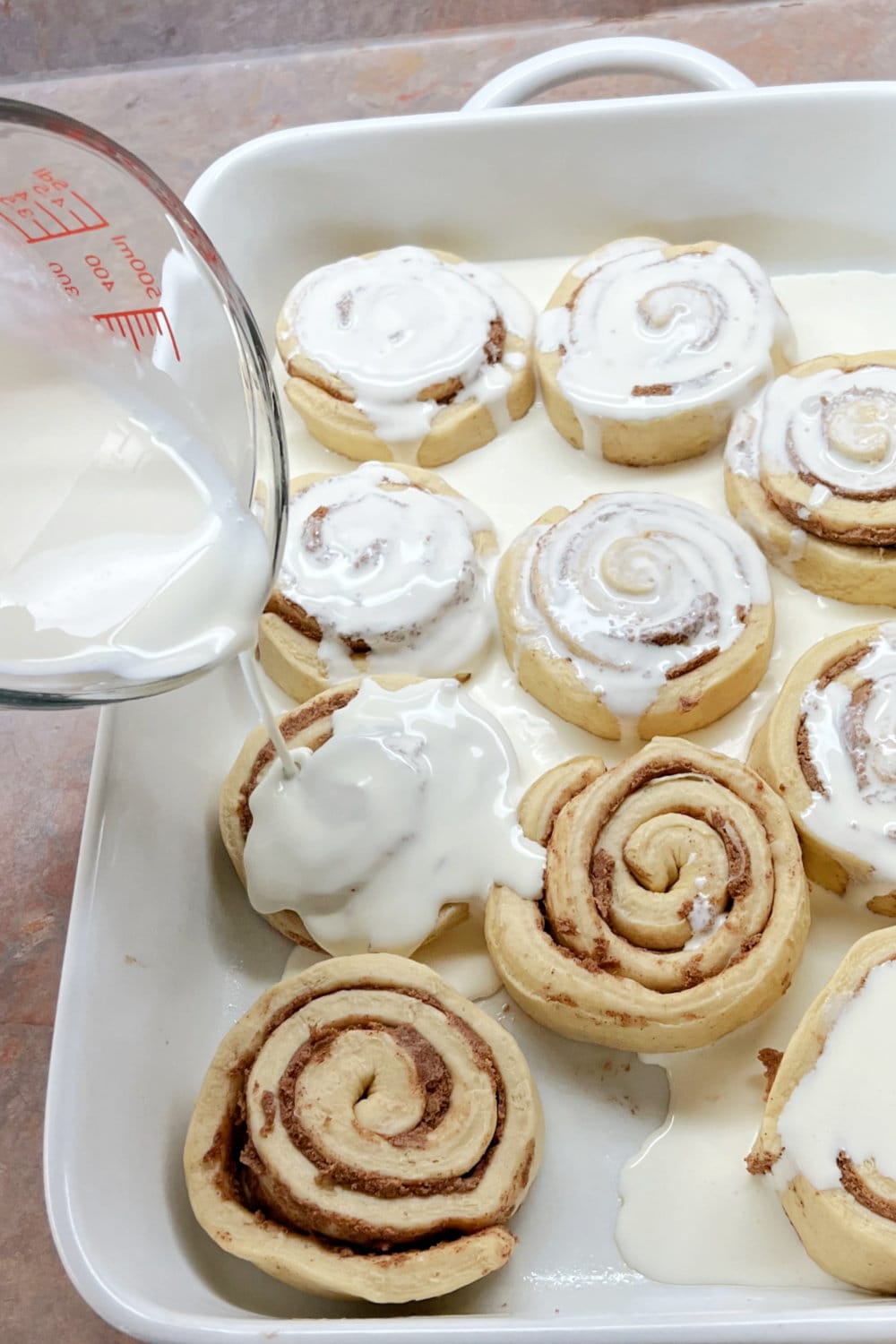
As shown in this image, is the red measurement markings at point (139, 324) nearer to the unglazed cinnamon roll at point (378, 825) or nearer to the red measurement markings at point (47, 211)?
the red measurement markings at point (47, 211)

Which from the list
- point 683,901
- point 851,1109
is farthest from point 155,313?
point 851,1109

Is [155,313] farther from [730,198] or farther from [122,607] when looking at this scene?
[730,198]

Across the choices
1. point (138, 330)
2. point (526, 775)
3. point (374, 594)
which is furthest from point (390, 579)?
point (138, 330)

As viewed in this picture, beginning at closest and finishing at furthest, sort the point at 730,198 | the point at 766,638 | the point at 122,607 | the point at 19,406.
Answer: the point at 122,607 < the point at 19,406 < the point at 766,638 < the point at 730,198

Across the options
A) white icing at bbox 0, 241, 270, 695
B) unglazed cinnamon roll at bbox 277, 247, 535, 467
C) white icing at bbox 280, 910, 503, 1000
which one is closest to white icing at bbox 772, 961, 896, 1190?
white icing at bbox 280, 910, 503, 1000

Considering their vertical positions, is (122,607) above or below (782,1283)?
above

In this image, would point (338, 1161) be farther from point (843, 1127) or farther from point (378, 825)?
point (843, 1127)
